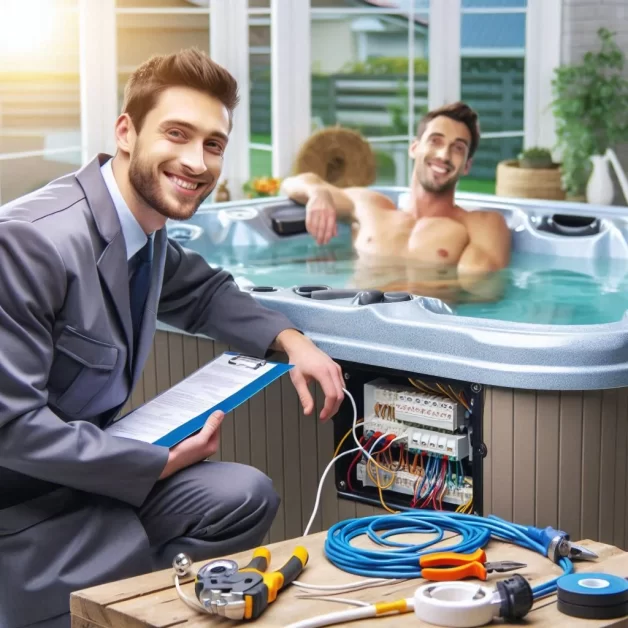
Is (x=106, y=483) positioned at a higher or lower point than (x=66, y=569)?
higher

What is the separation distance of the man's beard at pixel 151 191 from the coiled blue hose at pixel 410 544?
0.56 metres

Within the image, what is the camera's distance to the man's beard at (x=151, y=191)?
1.82 meters

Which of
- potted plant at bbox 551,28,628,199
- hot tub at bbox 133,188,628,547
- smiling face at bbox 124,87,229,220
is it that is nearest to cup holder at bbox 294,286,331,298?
hot tub at bbox 133,188,628,547

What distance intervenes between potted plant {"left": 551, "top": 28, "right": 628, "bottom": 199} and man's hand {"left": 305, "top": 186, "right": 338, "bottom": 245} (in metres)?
2.38

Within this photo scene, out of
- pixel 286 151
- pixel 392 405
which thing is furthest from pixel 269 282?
pixel 286 151

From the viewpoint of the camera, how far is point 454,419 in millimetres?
1945

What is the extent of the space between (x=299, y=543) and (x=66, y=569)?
375 millimetres

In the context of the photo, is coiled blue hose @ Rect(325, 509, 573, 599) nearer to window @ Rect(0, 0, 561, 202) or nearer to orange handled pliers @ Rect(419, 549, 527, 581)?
orange handled pliers @ Rect(419, 549, 527, 581)

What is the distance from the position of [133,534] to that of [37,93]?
11.0 ft

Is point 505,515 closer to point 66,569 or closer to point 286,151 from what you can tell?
point 66,569

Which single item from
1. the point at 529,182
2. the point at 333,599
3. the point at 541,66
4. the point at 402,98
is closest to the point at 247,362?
the point at 333,599

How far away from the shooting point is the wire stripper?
1357 mm

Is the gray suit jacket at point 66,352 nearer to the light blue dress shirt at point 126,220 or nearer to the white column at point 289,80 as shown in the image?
the light blue dress shirt at point 126,220

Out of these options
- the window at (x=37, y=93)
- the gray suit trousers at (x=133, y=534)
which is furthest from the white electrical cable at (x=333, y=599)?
the window at (x=37, y=93)
